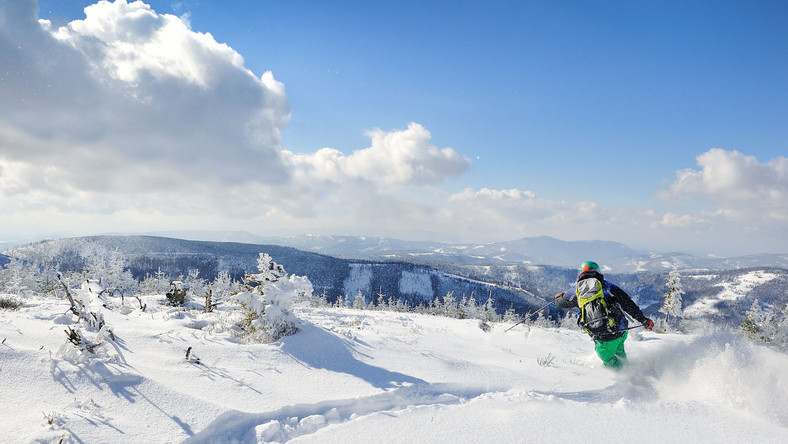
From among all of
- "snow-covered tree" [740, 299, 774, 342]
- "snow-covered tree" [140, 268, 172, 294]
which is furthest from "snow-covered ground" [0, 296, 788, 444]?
"snow-covered tree" [740, 299, 774, 342]

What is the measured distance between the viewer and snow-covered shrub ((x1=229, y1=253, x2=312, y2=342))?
623 centimetres

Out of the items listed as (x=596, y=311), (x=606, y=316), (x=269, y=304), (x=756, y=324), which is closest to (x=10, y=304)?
(x=269, y=304)

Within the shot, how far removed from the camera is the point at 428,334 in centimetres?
816

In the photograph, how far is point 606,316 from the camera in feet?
19.8

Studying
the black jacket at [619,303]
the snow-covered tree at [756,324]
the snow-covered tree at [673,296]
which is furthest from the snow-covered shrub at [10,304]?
the snow-covered tree at [673,296]

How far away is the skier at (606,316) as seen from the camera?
5.98 meters

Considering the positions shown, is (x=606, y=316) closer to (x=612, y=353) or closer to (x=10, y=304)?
(x=612, y=353)

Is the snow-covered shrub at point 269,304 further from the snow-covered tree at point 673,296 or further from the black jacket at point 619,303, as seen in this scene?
the snow-covered tree at point 673,296

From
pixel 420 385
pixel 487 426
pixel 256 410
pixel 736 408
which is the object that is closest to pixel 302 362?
pixel 256 410

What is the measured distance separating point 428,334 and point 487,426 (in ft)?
14.9

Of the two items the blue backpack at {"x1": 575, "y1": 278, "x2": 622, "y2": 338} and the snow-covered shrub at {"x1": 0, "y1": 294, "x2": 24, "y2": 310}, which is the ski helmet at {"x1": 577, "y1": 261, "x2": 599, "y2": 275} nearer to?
the blue backpack at {"x1": 575, "y1": 278, "x2": 622, "y2": 338}

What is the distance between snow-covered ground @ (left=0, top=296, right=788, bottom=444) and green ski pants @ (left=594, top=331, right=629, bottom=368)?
0.24m

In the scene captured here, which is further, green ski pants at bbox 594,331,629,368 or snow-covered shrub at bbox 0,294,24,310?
snow-covered shrub at bbox 0,294,24,310

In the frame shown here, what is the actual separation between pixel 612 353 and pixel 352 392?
4975 mm
